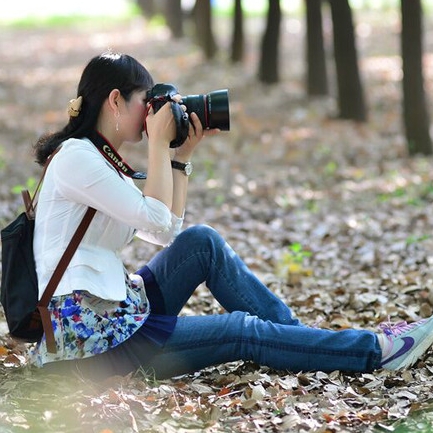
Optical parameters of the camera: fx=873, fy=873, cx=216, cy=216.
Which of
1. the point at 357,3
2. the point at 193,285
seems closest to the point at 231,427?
the point at 193,285

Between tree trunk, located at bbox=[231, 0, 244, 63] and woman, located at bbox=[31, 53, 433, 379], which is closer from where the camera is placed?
woman, located at bbox=[31, 53, 433, 379]

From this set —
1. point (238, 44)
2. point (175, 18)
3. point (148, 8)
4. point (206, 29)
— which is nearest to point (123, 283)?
point (238, 44)

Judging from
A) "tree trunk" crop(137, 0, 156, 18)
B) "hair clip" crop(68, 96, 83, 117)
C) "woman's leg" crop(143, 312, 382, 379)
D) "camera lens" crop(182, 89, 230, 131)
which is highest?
"tree trunk" crop(137, 0, 156, 18)

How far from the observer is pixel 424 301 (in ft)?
16.3

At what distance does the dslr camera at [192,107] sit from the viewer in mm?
3596

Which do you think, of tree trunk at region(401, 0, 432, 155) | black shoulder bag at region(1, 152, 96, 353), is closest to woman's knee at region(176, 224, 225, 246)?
black shoulder bag at region(1, 152, 96, 353)

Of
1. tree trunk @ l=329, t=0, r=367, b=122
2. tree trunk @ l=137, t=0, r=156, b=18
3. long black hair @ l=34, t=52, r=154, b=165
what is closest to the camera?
long black hair @ l=34, t=52, r=154, b=165

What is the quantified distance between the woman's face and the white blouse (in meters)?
0.17

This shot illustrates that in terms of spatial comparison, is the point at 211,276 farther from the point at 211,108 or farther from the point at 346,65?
the point at 346,65

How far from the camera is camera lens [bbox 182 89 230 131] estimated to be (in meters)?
3.74

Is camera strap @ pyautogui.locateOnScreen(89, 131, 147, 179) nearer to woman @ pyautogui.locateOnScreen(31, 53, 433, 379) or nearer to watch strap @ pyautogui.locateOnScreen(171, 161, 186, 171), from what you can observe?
woman @ pyautogui.locateOnScreen(31, 53, 433, 379)

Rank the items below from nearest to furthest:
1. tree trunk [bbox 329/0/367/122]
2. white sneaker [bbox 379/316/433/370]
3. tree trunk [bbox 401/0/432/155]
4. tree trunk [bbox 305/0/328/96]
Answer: white sneaker [bbox 379/316/433/370] < tree trunk [bbox 401/0/432/155] < tree trunk [bbox 329/0/367/122] < tree trunk [bbox 305/0/328/96]

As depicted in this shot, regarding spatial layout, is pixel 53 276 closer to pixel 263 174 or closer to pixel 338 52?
pixel 263 174

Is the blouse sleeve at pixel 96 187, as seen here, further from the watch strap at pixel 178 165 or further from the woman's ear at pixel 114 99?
the watch strap at pixel 178 165
